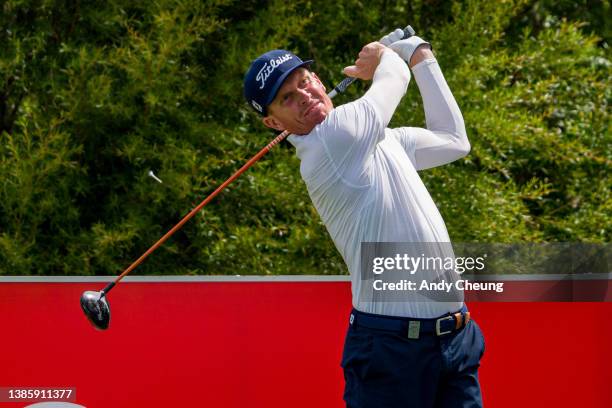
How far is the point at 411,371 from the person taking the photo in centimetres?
292

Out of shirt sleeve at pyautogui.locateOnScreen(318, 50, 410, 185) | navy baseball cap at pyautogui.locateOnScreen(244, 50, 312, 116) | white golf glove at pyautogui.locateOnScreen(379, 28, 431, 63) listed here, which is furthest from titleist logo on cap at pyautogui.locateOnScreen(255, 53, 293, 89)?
white golf glove at pyautogui.locateOnScreen(379, 28, 431, 63)

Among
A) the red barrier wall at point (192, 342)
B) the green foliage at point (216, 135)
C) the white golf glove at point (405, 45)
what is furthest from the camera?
the green foliage at point (216, 135)

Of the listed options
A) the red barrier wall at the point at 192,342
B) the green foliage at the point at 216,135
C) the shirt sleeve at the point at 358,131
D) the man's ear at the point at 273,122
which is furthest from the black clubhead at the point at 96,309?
the green foliage at the point at 216,135

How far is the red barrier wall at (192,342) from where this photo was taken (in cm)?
416

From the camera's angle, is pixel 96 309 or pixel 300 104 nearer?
pixel 300 104

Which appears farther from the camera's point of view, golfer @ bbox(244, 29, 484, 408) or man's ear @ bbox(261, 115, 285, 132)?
man's ear @ bbox(261, 115, 285, 132)

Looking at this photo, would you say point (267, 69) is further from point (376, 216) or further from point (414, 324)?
point (414, 324)

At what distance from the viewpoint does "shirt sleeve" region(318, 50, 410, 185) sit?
9.50ft

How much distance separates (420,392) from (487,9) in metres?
3.87

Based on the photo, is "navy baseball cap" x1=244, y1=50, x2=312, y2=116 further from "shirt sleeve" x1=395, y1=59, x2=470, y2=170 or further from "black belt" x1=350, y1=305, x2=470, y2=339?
"black belt" x1=350, y1=305, x2=470, y2=339

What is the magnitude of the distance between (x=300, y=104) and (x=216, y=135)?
305 cm

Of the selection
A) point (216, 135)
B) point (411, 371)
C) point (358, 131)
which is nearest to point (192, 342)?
point (411, 371)

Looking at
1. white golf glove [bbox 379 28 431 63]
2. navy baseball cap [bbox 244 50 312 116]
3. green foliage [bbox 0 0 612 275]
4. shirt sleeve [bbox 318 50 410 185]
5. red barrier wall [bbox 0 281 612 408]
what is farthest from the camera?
green foliage [bbox 0 0 612 275]

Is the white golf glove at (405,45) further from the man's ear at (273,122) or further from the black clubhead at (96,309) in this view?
the black clubhead at (96,309)
